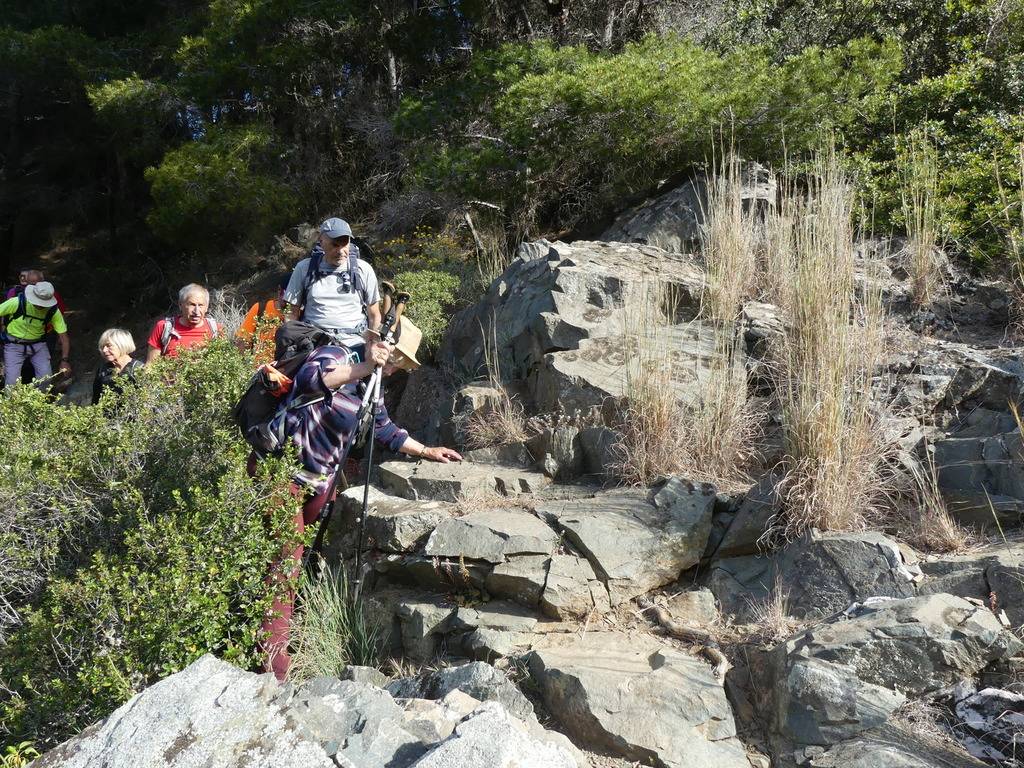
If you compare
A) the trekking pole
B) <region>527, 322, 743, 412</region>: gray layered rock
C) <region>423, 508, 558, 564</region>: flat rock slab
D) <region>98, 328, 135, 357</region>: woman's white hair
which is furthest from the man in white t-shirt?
<region>98, 328, 135, 357</region>: woman's white hair

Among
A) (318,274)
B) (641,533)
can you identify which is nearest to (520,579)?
(641,533)

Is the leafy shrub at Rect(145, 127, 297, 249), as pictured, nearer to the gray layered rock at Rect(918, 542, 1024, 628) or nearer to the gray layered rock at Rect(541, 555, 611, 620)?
the gray layered rock at Rect(541, 555, 611, 620)

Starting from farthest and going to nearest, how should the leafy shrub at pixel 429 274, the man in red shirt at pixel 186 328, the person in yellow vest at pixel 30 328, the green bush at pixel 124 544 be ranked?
the person in yellow vest at pixel 30 328, the leafy shrub at pixel 429 274, the man in red shirt at pixel 186 328, the green bush at pixel 124 544

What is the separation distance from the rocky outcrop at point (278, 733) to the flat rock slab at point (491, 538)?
111cm

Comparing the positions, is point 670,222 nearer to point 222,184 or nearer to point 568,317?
point 568,317

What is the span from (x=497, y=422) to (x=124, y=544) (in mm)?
2267

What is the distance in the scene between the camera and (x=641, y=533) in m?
3.75

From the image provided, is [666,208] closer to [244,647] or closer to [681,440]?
[681,440]

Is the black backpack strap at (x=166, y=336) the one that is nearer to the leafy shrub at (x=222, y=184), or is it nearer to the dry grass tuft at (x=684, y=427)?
the dry grass tuft at (x=684, y=427)

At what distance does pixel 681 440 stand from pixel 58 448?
10.1 ft

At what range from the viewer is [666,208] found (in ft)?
22.9

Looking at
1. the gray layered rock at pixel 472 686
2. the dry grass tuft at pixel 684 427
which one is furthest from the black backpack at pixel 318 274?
the gray layered rock at pixel 472 686

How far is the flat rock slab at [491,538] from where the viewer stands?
12.1ft

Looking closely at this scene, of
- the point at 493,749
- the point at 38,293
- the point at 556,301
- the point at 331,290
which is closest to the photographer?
the point at 493,749
